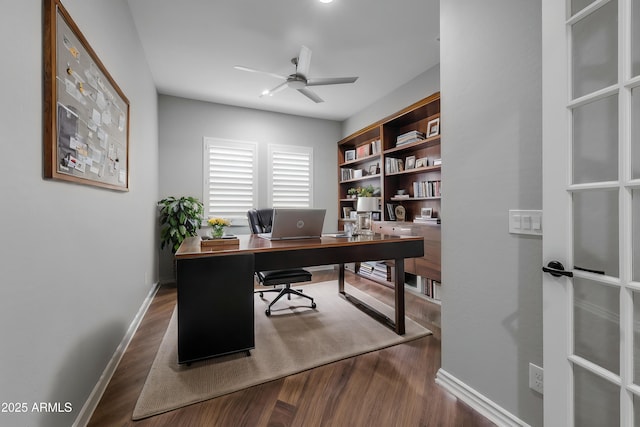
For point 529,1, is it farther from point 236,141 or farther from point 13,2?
point 236,141

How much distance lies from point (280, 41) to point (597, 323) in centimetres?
315

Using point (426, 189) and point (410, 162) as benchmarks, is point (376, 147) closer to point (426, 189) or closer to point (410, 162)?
point (410, 162)

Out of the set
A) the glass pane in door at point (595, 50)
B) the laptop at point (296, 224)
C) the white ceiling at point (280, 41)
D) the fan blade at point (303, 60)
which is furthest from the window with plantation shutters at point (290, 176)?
the glass pane in door at point (595, 50)

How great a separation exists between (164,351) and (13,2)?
6.98 ft

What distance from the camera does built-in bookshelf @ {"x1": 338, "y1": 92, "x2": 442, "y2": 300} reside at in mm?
3154

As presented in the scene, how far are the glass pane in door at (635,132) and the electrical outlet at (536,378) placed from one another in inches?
35.7

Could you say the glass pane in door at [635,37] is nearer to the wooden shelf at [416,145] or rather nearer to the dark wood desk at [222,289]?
the dark wood desk at [222,289]

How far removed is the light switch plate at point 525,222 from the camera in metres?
1.20

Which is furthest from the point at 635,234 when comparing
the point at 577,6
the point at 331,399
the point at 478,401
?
the point at 331,399

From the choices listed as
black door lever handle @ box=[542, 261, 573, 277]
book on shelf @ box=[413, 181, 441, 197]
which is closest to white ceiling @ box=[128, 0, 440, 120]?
book on shelf @ box=[413, 181, 441, 197]

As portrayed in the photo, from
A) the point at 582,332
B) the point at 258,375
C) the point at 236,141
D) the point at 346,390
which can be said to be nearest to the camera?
the point at 582,332

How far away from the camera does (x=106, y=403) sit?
1.50 meters

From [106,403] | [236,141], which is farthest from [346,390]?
[236,141]

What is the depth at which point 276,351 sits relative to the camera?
205cm
